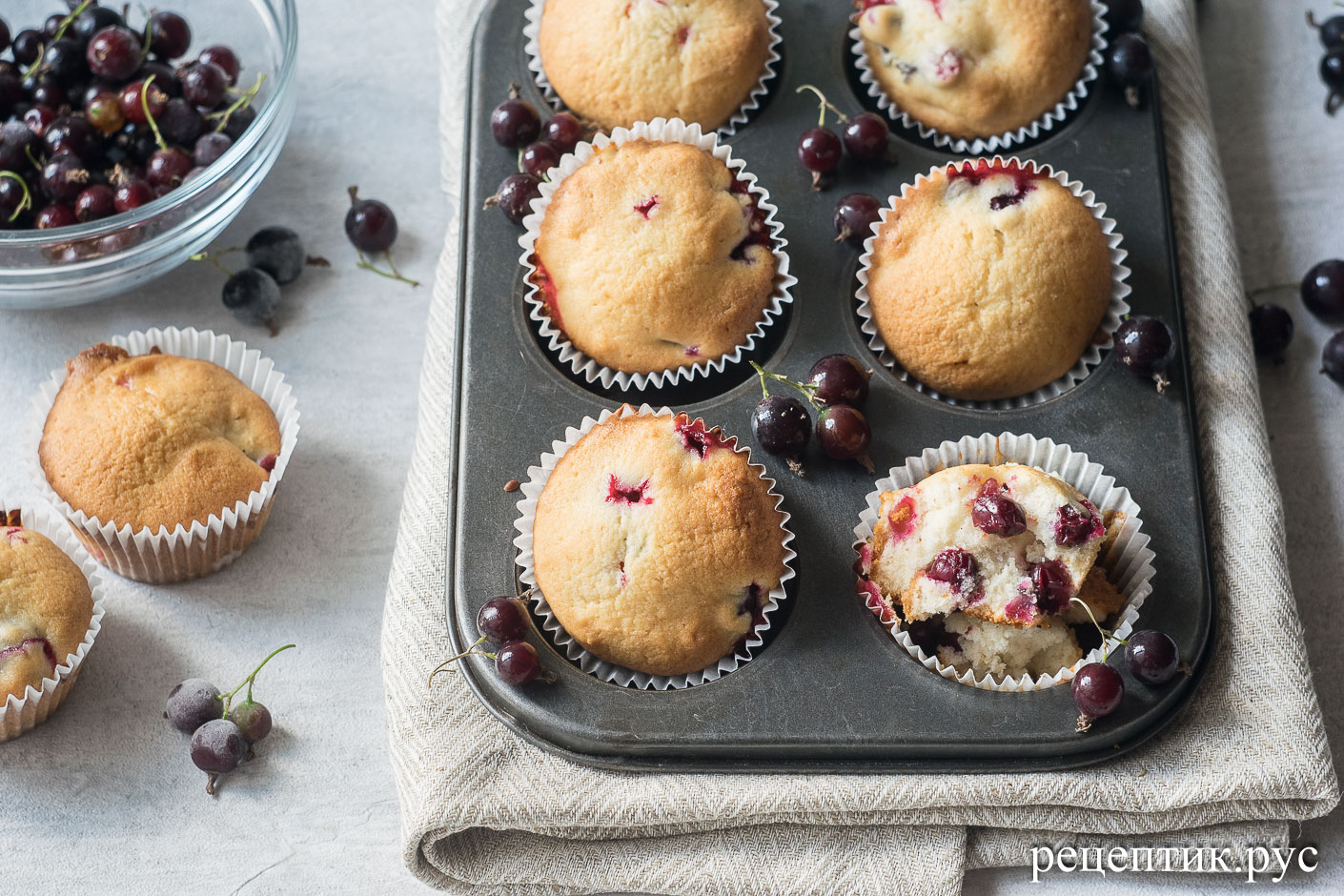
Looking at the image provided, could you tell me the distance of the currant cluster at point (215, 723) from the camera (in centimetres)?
293

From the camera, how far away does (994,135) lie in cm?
328

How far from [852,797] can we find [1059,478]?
0.83 metres

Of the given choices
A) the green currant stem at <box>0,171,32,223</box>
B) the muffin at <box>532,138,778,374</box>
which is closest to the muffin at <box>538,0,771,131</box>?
the muffin at <box>532,138,778,374</box>

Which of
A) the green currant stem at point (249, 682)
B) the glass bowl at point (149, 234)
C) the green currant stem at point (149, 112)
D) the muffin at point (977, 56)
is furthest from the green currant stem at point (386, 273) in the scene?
the muffin at point (977, 56)

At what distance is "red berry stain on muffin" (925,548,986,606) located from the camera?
2.64 m

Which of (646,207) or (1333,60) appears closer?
(646,207)

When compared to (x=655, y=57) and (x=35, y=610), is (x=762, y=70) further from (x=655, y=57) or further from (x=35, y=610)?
(x=35, y=610)

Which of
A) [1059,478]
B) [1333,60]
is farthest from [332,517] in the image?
[1333,60]

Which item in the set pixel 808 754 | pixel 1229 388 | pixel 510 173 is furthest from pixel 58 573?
pixel 1229 388

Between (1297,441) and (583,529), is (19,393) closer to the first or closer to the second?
(583,529)

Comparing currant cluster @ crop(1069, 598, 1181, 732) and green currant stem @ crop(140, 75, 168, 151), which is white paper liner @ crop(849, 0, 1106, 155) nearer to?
currant cluster @ crop(1069, 598, 1181, 732)

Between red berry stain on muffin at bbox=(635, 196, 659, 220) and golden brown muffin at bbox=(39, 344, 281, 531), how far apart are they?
1.07 m

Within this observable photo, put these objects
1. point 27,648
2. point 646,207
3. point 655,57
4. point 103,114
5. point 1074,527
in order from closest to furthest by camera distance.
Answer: point 1074,527 → point 27,648 → point 646,207 → point 655,57 → point 103,114

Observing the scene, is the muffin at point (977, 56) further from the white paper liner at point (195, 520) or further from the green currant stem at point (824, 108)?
the white paper liner at point (195, 520)
